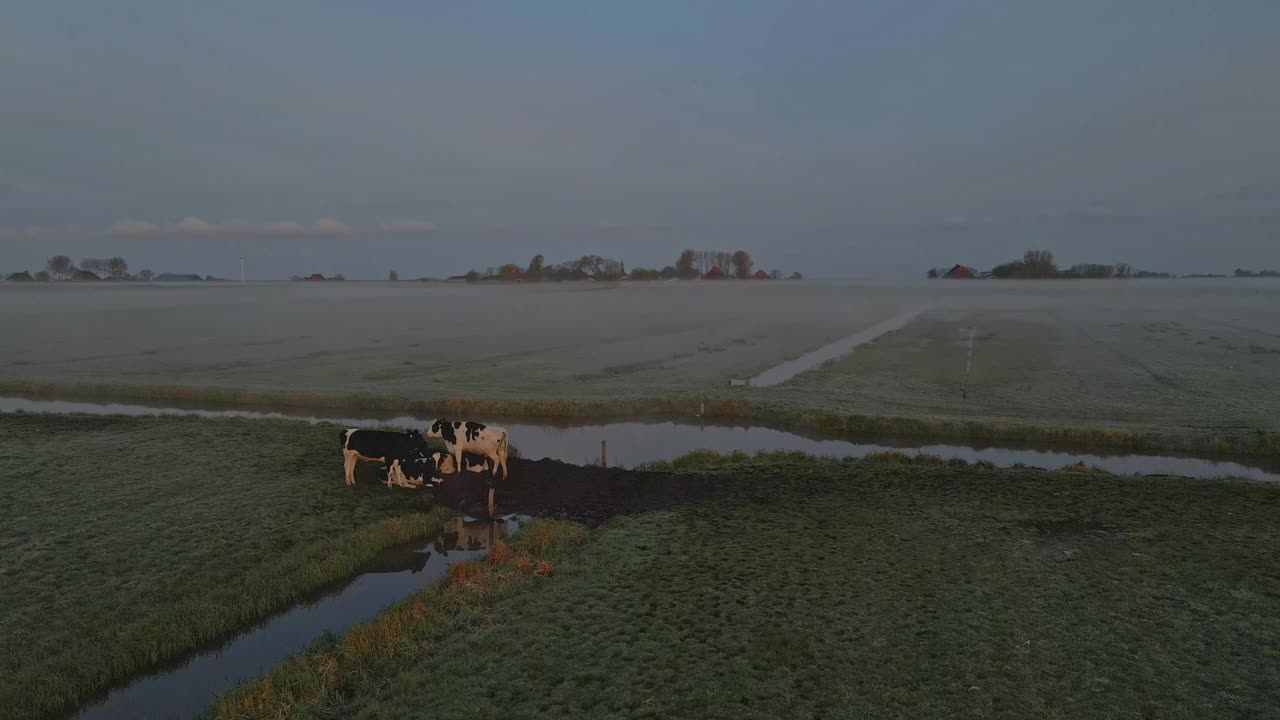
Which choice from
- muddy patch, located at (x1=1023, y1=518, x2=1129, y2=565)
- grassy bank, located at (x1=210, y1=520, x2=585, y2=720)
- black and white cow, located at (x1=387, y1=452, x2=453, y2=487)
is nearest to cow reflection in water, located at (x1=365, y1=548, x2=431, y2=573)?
grassy bank, located at (x1=210, y1=520, x2=585, y2=720)

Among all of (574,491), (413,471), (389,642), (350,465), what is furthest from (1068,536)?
(350,465)

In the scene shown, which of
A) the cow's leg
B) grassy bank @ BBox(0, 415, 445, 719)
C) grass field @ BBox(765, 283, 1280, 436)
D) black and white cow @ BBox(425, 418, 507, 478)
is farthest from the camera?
grass field @ BBox(765, 283, 1280, 436)

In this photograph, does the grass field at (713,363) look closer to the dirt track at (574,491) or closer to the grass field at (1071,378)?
the grass field at (1071,378)

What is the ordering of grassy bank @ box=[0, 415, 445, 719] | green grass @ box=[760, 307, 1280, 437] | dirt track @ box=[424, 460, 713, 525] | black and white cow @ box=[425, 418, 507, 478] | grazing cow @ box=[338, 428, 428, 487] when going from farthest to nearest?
green grass @ box=[760, 307, 1280, 437] → black and white cow @ box=[425, 418, 507, 478] → grazing cow @ box=[338, 428, 428, 487] → dirt track @ box=[424, 460, 713, 525] → grassy bank @ box=[0, 415, 445, 719]

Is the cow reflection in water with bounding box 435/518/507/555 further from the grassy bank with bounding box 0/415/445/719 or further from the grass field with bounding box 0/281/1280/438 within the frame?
the grass field with bounding box 0/281/1280/438

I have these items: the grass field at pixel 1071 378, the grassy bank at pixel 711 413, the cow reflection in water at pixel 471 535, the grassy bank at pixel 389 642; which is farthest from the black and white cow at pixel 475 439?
the grass field at pixel 1071 378

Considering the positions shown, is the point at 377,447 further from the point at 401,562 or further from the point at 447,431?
the point at 401,562

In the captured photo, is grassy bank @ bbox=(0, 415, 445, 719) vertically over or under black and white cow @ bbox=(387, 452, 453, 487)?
under
